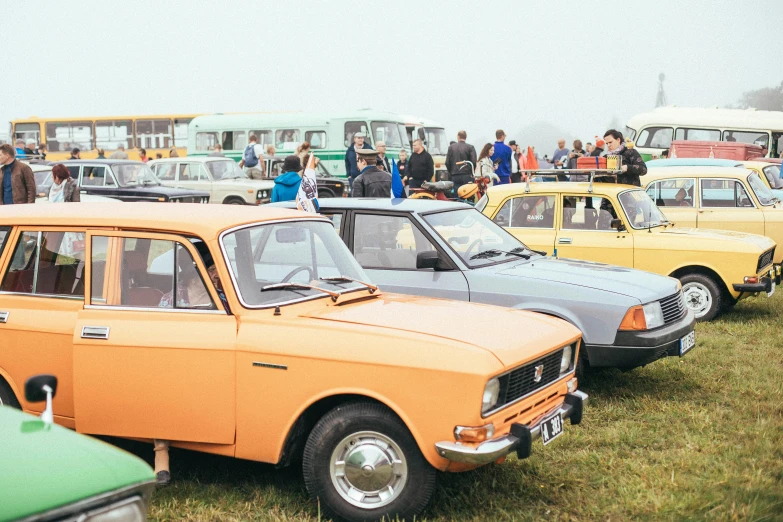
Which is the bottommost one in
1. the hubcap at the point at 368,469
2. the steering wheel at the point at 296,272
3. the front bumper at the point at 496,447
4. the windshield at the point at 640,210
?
the hubcap at the point at 368,469

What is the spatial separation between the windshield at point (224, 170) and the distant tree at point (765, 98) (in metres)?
134

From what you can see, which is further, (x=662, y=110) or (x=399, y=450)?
(x=662, y=110)

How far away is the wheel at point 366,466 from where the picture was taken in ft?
13.6

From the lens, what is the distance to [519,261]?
7473 mm

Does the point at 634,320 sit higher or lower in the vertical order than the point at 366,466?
higher

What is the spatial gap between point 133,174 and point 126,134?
1479 centimetres

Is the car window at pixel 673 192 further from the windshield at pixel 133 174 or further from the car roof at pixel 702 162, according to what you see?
the windshield at pixel 133 174

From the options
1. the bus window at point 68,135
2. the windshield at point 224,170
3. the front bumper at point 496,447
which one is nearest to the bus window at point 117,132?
the bus window at point 68,135

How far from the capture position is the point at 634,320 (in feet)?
21.5

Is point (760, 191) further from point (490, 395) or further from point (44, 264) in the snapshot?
point (44, 264)

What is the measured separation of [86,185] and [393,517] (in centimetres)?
1597

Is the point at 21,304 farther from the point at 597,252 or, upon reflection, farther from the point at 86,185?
the point at 86,185

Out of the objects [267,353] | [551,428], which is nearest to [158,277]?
[267,353]

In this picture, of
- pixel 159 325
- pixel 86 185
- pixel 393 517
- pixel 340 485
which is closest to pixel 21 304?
pixel 159 325
